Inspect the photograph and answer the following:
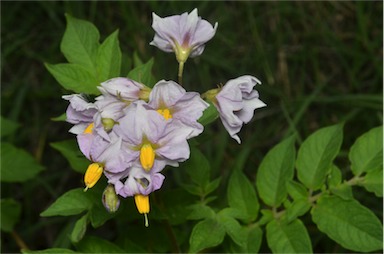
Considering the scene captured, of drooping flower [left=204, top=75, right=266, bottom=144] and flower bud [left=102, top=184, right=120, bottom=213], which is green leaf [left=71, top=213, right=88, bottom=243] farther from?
drooping flower [left=204, top=75, right=266, bottom=144]

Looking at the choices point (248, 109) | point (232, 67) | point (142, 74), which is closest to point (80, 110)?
point (142, 74)

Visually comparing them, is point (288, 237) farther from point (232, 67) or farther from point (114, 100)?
point (232, 67)

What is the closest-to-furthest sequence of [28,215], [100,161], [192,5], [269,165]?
[100,161] → [269,165] → [28,215] → [192,5]

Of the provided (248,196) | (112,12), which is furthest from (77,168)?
(112,12)

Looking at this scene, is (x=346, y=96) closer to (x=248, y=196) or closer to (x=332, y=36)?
(x=332, y=36)

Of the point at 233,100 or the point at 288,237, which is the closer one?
the point at 233,100

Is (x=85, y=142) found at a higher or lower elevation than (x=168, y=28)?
lower

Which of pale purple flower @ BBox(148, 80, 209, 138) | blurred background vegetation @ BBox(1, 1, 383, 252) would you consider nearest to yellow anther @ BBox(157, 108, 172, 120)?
pale purple flower @ BBox(148, 80, 209, 138)
